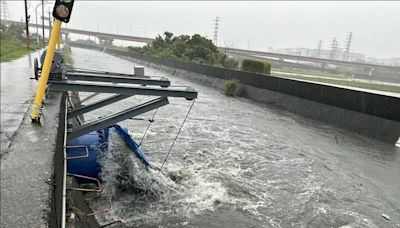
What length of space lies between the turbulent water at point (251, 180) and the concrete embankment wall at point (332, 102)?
2.94 feet

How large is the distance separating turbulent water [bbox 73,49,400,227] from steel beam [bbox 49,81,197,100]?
6.24ft

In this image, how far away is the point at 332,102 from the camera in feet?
55.9

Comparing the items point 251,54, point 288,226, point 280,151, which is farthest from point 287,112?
point 251,54

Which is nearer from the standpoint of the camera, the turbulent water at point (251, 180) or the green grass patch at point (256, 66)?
the turbulent water at point (251, 180)

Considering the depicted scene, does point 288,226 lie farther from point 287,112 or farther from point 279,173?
point 287,112

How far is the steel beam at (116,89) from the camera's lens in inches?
211

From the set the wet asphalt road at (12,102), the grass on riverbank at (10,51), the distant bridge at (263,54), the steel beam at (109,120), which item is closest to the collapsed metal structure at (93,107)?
the steel beam at (109,120)

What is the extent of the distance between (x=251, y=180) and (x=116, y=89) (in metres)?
4.65

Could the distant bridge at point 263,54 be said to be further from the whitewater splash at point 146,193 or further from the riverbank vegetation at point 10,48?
the riverbank vegetation at point 10,48

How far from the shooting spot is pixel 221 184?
8172 millimetres

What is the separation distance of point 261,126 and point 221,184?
7.84 m

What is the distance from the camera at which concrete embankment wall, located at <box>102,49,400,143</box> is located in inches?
530

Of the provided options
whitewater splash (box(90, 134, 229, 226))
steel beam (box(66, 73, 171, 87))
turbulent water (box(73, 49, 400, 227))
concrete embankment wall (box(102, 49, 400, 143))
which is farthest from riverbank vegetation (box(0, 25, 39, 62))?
whitewater splash (box(90, 134, 229, 226))

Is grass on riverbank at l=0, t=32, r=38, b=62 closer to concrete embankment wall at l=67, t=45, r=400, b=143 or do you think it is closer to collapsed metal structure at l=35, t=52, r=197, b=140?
concrete embankment wall at l=67, t=45, r=400, b=143
